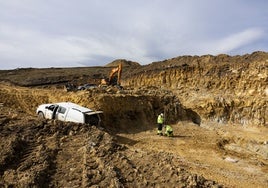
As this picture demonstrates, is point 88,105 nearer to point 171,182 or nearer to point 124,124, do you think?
point 124,124

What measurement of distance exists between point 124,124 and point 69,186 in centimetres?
1425

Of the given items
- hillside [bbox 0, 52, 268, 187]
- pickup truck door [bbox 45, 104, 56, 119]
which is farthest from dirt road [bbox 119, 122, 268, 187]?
pickup truck door [bbox 45, 104, 56, 119]

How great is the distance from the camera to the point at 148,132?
22406 millimetres

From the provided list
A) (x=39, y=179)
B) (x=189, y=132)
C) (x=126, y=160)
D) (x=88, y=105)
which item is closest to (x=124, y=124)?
(x=88, y=105)

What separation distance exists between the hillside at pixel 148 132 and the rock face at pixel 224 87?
0.24 ft

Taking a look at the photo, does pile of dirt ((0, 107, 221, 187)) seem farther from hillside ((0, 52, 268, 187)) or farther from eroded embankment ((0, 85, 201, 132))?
eroded embankment ((0, 85, 201, 132))

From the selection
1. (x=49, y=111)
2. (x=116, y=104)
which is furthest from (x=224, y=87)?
(x=49, y=111)

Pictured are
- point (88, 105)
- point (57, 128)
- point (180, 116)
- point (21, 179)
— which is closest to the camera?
point (21, 179)

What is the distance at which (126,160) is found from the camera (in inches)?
380

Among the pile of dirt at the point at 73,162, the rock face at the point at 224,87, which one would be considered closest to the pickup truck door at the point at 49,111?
the pile of dirt at the point at 73,162

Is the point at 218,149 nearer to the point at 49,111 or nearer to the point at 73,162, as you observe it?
the point at 49,111

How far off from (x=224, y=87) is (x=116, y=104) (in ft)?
38.3

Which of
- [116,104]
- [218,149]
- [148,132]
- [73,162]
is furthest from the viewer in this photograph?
[116,104]

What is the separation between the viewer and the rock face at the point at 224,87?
90.2 ft
